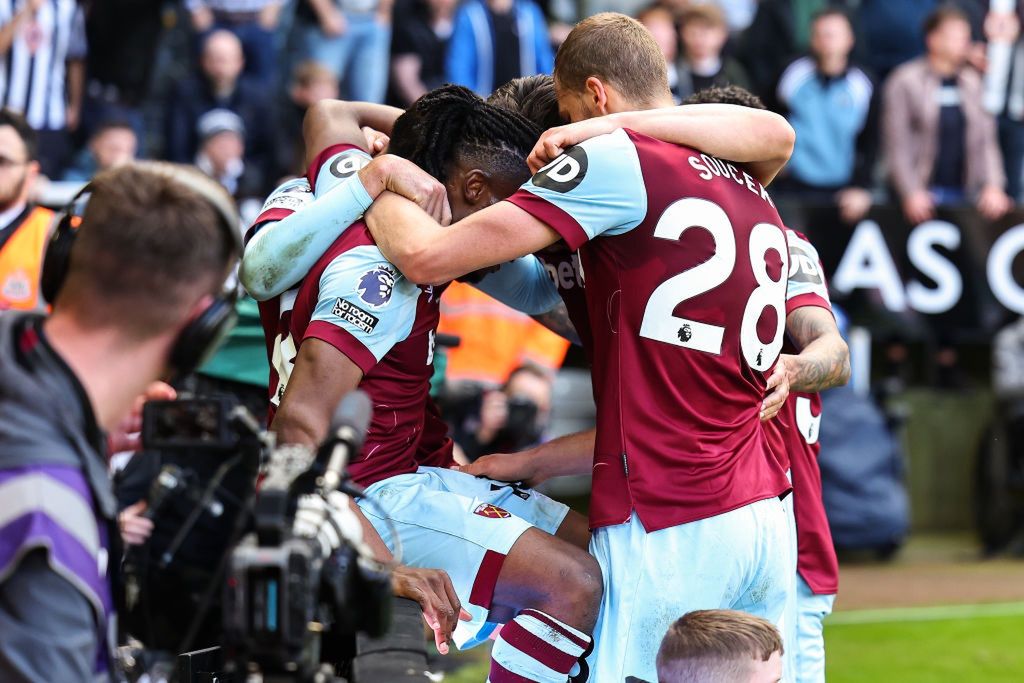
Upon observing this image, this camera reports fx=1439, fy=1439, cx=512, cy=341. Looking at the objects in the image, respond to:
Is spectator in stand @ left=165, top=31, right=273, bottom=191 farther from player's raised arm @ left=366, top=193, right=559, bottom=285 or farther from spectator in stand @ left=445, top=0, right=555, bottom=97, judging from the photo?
player's raised arm @ left=366, top=193, right=559, bottom=285

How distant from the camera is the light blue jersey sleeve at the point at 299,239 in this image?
154 inches

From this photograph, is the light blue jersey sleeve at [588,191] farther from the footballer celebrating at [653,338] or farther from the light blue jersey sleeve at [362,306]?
the light blue jersey sleeve at [362,306]

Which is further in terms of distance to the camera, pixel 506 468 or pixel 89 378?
pixel 506 468

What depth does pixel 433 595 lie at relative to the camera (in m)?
3.60

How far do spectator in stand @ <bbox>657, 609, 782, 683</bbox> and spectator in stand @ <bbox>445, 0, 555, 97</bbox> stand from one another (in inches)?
301

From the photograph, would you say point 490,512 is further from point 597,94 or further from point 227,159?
point 227,159

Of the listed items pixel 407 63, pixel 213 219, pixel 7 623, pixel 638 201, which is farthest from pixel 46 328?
pixel 407 63

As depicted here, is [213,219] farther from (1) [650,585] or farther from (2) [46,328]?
(1) [650,585]

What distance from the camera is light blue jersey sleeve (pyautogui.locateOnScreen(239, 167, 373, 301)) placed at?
392 centimetres

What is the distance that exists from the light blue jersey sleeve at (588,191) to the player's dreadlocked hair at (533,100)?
59cm

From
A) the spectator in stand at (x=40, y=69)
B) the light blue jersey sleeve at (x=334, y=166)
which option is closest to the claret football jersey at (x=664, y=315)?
the light blue jersey sleeve at (x=334, y=166)

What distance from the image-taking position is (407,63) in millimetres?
10766

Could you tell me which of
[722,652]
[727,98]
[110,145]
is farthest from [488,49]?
[722,652]

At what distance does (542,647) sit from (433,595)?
39 centimetres
